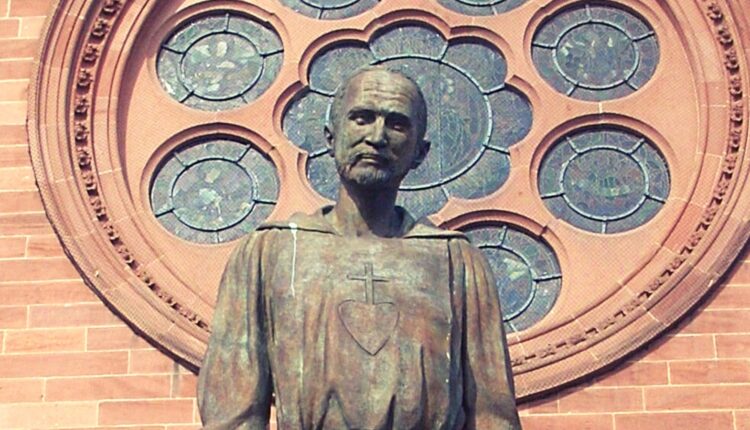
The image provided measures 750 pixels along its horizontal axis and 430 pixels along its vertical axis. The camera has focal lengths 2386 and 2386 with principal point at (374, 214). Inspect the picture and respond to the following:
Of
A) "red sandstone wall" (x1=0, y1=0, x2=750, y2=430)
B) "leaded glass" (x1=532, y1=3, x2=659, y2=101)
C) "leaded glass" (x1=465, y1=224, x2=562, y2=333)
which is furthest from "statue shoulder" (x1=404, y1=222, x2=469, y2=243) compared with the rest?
"leaded glass" (x1=532, y1=3, x2=659, y2=101)

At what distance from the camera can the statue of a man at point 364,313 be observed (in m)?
6.88

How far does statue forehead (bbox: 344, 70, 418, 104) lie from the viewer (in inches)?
285

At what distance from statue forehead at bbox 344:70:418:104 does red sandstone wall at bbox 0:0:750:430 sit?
5.92 m

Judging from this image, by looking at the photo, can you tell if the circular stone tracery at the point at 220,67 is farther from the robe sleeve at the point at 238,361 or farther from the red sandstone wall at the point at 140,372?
the robe sleeve at the point at 238,361

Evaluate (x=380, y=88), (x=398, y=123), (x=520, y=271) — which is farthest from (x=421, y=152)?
(x=520, y=271)

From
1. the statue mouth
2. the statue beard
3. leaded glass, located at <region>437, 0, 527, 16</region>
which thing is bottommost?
the statue beard

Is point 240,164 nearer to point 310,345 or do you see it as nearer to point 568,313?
point 568,313

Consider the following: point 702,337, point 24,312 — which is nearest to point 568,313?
point 702,337

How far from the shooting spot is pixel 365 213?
7.32 m

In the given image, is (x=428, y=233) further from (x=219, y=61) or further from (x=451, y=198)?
Answer: (x=219, y=61)

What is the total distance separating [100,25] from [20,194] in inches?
47.9

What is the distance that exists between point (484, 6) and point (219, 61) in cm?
167

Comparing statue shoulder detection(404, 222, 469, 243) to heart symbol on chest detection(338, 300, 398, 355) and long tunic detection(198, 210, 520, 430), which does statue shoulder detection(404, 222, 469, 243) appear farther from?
heart symbol on chest detection(338, 300, 398, 355)

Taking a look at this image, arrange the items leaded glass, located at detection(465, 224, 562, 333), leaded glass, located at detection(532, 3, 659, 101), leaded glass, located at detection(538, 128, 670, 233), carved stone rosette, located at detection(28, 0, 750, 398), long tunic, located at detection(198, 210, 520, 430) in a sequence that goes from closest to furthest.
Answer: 1. long tunic, located at detection(198, 210, 520, 430)
2. carved stone rosette, located at detection(28, 0, 750, 398)
3. leaded glass, located at detection(465, 224, 562, 333)
4. leaded glass, located at detection(538, 128, 670, 233)
5. leaded glass, located at detection(532, 3, 659, 101)
